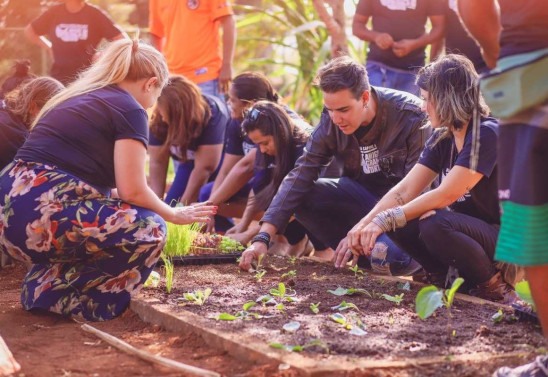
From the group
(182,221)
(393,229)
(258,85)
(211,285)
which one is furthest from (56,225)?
(258,85)

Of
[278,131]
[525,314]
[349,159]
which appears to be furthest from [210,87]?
[525,314]

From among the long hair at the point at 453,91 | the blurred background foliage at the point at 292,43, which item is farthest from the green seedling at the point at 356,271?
the blurred background foliage at the point at 292,43

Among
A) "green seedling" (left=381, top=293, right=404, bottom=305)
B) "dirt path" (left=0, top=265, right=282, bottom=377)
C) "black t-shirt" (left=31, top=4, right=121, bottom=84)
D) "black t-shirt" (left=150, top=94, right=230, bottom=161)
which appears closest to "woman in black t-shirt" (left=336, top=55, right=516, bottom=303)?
"green seedling" (left=381, top=293, right=404, bottom=305)

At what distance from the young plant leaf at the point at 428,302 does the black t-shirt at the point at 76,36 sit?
452 centimetres

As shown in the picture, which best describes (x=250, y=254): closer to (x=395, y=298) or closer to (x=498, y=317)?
(x=395, y=298)

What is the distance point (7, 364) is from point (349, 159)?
110 inches

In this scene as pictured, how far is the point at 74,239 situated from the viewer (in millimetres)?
4047

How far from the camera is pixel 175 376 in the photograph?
122 inches

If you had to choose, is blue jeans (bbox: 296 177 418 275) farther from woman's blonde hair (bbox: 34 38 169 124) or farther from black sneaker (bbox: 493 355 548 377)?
black sneaker (bbox: 493 355 548 377)

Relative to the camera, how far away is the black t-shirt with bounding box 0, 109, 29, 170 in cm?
509

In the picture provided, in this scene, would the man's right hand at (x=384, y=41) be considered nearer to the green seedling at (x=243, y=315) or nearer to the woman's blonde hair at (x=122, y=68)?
the woman's blonde hair at (x=122, y=68)

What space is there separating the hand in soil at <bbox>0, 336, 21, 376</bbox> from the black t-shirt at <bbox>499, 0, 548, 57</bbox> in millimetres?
1878

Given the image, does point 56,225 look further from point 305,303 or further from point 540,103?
point 540,103

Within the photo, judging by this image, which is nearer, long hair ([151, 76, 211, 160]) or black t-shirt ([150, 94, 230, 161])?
long hair ([151, 76, 211, 160])
